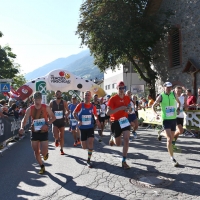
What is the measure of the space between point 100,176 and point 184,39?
59.7 feet

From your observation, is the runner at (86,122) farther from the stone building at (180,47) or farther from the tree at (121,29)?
the tree at (121,29)

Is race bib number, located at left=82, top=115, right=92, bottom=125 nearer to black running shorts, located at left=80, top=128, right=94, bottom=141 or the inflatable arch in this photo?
black running shorts, located at left=80, top=128, right=94, bottom=141

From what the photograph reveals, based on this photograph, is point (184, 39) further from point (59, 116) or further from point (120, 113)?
point (120, 113)

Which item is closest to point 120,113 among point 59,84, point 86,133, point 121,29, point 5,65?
point 86,133

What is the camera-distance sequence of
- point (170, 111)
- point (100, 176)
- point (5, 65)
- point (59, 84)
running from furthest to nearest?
point (5, 65) → point (59, 84) → point (170, 111) → point (100, 176)

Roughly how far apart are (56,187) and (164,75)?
21.0 metres

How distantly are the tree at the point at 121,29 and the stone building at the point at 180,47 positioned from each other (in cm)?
81

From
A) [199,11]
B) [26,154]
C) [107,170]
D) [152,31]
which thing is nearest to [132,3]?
[152,31]

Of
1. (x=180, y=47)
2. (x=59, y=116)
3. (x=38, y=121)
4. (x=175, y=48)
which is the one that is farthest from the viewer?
(x=175, y=48)

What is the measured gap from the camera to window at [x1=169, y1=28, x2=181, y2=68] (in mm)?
22634

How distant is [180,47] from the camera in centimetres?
2205

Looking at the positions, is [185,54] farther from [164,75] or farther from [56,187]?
[56,187]

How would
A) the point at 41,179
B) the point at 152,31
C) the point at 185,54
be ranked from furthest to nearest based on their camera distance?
the point at 152,31 → the point at 185,54 → the point at 41,179

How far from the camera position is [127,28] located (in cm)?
2208
